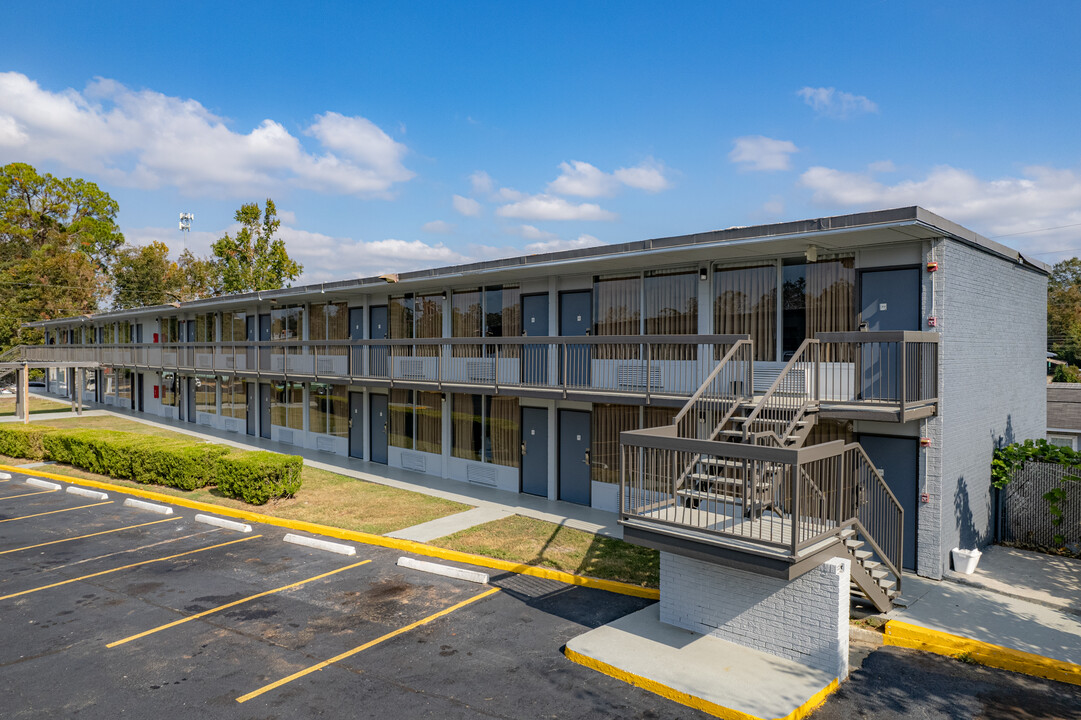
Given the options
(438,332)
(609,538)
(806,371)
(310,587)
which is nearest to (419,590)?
(310,587)

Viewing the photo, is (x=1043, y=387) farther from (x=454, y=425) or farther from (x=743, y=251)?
A: (x=454, y=425)

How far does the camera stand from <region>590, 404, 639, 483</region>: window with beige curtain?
15531 millimetres

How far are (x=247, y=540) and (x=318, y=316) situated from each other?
511 inches

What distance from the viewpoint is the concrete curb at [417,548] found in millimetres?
10984

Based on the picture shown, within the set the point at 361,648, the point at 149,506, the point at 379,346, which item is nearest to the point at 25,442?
the point at 149,506

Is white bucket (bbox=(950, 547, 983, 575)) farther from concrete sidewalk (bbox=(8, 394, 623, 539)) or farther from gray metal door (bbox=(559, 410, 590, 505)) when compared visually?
Result: gray metal door (bbox=(559, 410, 590, 505))

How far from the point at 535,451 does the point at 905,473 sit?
893 cm

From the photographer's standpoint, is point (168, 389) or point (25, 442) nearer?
point (25, 442)

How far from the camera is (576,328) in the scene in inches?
659

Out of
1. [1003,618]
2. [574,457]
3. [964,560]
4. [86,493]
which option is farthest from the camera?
[86,493]

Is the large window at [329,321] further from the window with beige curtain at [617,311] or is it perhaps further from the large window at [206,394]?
Answer: the window with beige curtain at [617,311]

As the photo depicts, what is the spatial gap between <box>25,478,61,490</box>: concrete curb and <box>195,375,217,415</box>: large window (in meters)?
11.0

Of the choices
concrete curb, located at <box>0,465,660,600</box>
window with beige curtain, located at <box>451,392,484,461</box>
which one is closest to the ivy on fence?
concrete curb, located at <box>0,465,660,600</box>

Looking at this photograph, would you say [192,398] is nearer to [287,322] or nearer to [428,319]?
[287,322]
